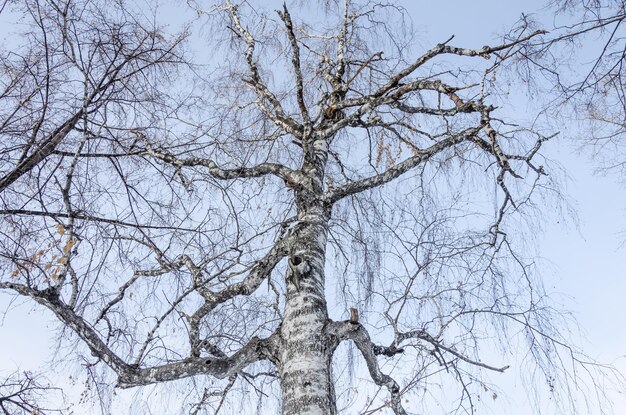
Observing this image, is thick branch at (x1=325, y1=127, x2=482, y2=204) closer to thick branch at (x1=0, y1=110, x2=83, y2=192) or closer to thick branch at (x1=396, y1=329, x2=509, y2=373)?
thick branch at (x1=396, y1=329, x2=509, y2=373)

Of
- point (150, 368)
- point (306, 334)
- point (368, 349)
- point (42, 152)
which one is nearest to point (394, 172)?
point (368, 349)

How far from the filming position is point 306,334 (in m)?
3.03

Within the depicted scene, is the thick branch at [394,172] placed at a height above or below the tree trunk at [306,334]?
above

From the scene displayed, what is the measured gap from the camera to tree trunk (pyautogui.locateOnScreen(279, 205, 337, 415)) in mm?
2781

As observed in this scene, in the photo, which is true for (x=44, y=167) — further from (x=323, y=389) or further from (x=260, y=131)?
(x=323, y=389)

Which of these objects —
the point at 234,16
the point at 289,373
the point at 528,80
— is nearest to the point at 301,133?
the point at 234,16

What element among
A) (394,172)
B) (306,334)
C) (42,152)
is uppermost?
(42,152)

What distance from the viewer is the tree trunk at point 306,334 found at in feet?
9.12

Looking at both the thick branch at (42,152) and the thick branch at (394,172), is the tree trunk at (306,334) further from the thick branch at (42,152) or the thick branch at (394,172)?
the thick branch at (42,152)

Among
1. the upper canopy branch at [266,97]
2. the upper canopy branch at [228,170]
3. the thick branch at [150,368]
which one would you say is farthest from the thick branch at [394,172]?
the thick branch at [150,368]

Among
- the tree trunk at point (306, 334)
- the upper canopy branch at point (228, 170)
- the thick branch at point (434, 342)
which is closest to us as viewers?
the tree trunk at point (306, 334)

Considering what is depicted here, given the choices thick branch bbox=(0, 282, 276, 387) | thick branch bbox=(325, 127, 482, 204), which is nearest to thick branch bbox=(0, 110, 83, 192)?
thick branch bbox=(0, 282, 276, 387)

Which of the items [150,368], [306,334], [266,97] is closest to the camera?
→ [306,334]

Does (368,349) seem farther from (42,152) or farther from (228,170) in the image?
(42,152)
